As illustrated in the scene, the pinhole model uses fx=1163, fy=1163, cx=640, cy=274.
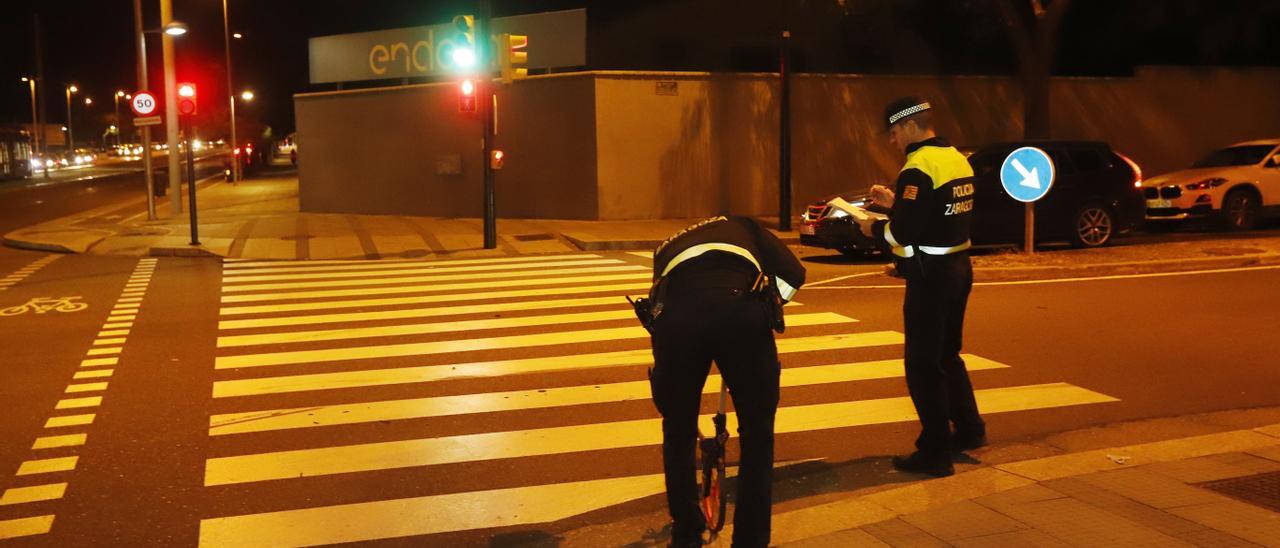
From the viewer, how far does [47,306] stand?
12.9m

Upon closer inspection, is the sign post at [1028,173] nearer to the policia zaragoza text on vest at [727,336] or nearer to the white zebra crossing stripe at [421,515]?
the white zebra crossing stripe at [421,515]

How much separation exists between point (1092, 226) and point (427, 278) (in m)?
9.51

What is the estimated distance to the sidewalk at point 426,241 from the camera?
1462 cm

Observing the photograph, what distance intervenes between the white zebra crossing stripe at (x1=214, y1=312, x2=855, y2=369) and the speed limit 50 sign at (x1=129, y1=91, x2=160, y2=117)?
61.6 ft

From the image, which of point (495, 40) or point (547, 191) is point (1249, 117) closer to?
point (547, 191)

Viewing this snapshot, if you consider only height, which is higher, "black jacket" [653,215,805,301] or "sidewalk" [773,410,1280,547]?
"black jacket" [653,215,805,301]

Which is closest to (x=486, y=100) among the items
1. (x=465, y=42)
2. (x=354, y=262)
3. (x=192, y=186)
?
(x=465, y=42)

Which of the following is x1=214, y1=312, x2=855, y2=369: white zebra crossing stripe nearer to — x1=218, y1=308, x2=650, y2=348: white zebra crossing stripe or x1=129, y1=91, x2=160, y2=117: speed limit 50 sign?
x1=218, y1=308, x2=650, y2=348: white zebra crossing stripe

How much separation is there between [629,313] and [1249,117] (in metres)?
22.9

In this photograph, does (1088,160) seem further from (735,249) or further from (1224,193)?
(735,249)

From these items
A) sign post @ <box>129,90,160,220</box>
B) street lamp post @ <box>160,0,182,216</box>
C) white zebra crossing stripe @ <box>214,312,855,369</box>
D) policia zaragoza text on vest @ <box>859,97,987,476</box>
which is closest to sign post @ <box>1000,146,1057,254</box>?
white zebra crossing stripe @ <box>214,312,855,369</box>

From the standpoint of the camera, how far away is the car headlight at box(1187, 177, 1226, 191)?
1916 centimetres

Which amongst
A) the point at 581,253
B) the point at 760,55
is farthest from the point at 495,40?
the point at 760,55

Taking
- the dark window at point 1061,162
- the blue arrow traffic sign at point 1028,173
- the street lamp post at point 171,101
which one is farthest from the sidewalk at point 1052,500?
the street lamp post at point 171,101
